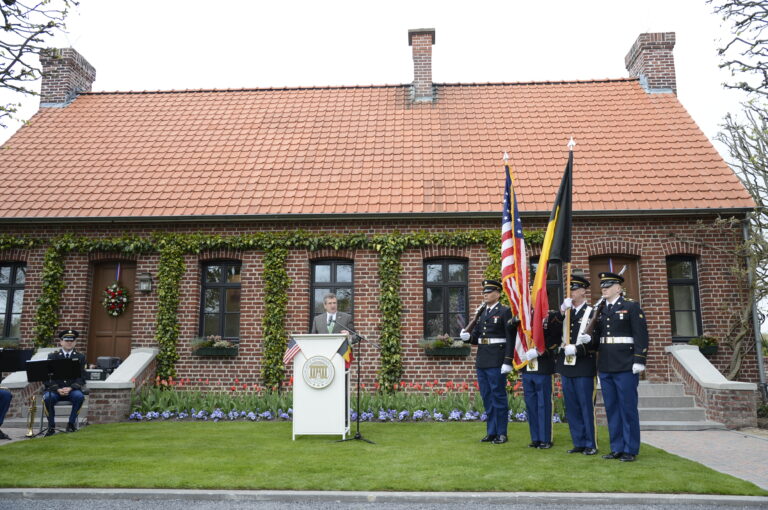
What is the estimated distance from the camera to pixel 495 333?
7680 mm

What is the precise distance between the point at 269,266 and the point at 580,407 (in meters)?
6.92

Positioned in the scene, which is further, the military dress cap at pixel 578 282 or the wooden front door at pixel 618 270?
the wooden front door at pixel 618 270

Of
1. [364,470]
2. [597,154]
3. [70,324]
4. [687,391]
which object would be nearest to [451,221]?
[597,154]

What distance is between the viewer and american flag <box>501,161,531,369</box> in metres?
7.31

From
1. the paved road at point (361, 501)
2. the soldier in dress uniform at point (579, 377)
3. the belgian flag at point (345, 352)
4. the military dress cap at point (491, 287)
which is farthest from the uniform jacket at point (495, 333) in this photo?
the paved road at point (361, 501)

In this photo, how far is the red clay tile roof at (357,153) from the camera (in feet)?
39.4

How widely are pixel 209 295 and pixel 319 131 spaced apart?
4813 mm

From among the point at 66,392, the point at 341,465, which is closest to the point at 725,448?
the point at 341,465

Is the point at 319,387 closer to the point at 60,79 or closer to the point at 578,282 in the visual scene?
the point at 578,282

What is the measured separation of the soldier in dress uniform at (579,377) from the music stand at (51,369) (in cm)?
724

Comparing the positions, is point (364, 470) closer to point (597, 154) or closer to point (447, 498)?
point (447, 498)

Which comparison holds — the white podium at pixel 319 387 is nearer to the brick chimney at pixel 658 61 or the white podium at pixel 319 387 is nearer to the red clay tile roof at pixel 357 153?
the red clay tile roof at pixel 357 153

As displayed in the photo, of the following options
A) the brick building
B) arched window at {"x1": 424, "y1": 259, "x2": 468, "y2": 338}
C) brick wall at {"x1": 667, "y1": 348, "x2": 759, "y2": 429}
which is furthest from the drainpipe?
arched window at {"x1": 424, "y1": 259, "x2": 468, "y2": 338}

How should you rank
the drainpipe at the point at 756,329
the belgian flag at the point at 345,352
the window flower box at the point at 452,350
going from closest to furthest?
the belgian flag at the point at 345,352, the drainpipe at the point at 756,329, the window flower box at the point at 452,350
